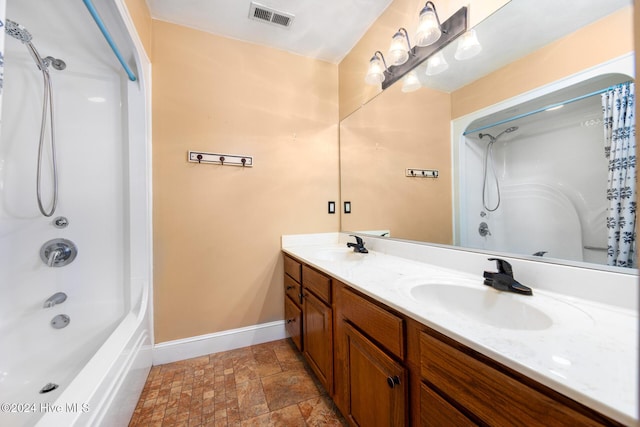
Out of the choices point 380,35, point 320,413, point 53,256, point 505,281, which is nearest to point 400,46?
point 380,35

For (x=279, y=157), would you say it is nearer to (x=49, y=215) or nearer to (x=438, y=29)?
(x=438, y=29)

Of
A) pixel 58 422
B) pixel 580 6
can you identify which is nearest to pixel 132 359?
pixel 58 422

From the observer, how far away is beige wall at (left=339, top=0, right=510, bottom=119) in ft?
3.62

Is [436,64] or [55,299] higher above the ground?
[436,64]

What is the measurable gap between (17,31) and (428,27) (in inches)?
85.7

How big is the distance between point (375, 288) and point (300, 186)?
4.42ft

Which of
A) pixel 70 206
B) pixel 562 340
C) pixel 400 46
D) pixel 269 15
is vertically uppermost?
pixel 269 15

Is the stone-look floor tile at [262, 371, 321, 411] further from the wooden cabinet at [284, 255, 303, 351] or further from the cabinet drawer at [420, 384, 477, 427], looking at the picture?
the cabinet drawer at [420, 384, 477, 427]

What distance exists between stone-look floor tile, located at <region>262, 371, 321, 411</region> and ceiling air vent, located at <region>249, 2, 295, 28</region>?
2.50 m

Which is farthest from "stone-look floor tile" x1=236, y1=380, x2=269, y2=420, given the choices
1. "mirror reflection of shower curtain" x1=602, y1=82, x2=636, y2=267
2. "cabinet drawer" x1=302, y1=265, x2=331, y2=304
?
"mirror reflection of shower curtain" x1=602, y1=82, x2=636, y2=267

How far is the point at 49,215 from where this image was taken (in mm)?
1407

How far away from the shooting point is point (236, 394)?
1.37 metres

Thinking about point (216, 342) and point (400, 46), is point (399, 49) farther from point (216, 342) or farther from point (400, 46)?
point (216, 342)

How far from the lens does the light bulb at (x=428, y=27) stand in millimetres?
1232
